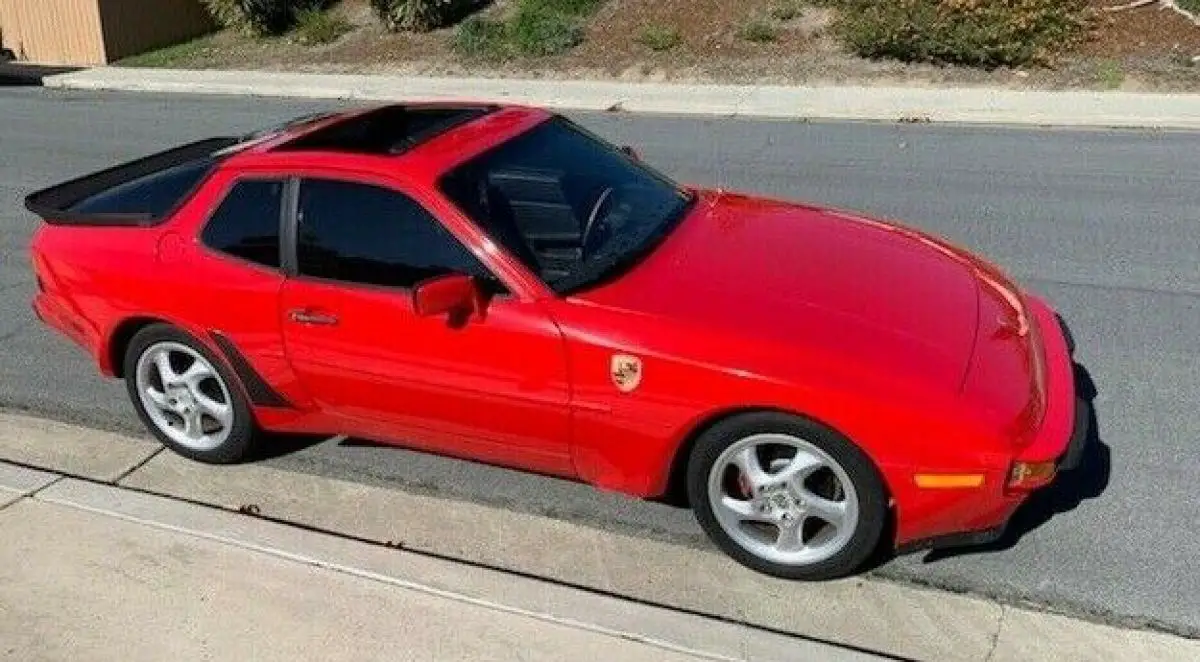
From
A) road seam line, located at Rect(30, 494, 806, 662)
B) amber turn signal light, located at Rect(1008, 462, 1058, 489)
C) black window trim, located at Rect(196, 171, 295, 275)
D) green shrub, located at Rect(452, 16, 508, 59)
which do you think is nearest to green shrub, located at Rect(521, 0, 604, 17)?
green shrub, located at Rect(452, 16, 508, 59)

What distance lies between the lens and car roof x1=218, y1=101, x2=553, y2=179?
14.8ft

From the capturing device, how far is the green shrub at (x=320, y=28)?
62.1ft

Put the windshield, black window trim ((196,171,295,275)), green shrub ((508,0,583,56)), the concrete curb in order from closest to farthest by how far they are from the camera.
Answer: the windshield < black window trim ((196,171,295,275)) < the concrete curb < green shrub ((508,0,583,56))

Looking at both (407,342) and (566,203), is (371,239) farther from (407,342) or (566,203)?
(566,203)

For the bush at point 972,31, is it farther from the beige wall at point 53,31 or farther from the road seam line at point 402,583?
the beige wall at point 53,31

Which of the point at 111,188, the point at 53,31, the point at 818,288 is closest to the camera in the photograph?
the point at 818,288

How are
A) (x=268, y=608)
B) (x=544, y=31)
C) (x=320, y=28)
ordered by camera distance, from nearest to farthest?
(x=268, y=608) < (x=544, y=31) < (x=320, y=28)

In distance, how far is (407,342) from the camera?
4.31 m

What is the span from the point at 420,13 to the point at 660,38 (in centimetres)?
459

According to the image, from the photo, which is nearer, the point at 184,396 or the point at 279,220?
the point at 279,220

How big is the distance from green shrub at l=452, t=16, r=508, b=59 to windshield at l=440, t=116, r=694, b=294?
12.1m

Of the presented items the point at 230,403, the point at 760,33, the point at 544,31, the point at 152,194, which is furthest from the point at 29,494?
the point at 544,31

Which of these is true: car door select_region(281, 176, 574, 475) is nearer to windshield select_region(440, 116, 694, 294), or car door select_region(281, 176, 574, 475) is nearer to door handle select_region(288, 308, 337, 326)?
door handle select_region(288, 308, 337, 326)

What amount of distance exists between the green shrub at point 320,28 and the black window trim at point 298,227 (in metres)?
15.3
